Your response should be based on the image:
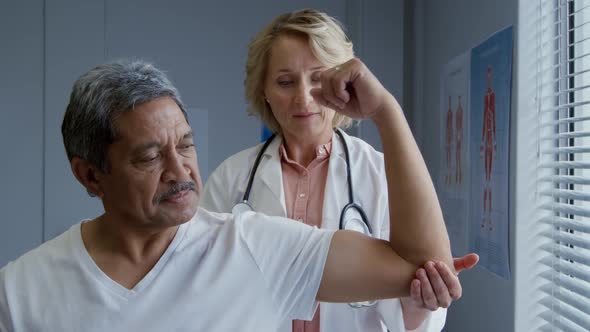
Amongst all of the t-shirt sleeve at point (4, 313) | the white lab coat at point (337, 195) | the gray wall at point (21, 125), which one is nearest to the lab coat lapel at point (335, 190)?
the white lab coat at point (337, 195)

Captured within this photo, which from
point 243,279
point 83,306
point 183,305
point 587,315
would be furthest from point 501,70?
point 83,306

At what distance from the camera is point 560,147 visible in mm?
1548

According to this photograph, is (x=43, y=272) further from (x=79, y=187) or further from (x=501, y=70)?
(x=79, y=187)

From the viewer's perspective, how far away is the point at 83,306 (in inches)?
42.5

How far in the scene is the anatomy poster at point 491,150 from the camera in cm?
166

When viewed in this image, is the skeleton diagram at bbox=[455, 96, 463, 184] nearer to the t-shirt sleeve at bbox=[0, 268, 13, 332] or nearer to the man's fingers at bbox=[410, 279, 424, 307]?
the man's fingers at bbox=[410, 279, 424, 307]

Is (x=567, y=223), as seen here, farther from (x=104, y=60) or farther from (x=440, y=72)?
(x=104, y=60)

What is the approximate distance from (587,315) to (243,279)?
0.85 meters

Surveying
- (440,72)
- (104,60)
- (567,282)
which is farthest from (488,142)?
(104,60)

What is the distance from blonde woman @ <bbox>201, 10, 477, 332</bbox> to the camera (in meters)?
1.53

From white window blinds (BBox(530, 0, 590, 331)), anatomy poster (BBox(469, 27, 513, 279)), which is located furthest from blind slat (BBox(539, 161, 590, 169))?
anatomy poster (BBox(469, 27, 513, 279))

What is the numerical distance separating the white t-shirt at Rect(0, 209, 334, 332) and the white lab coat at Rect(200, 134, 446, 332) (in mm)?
302

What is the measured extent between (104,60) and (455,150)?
1.57 m

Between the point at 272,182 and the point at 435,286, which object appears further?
the point at 272,182
